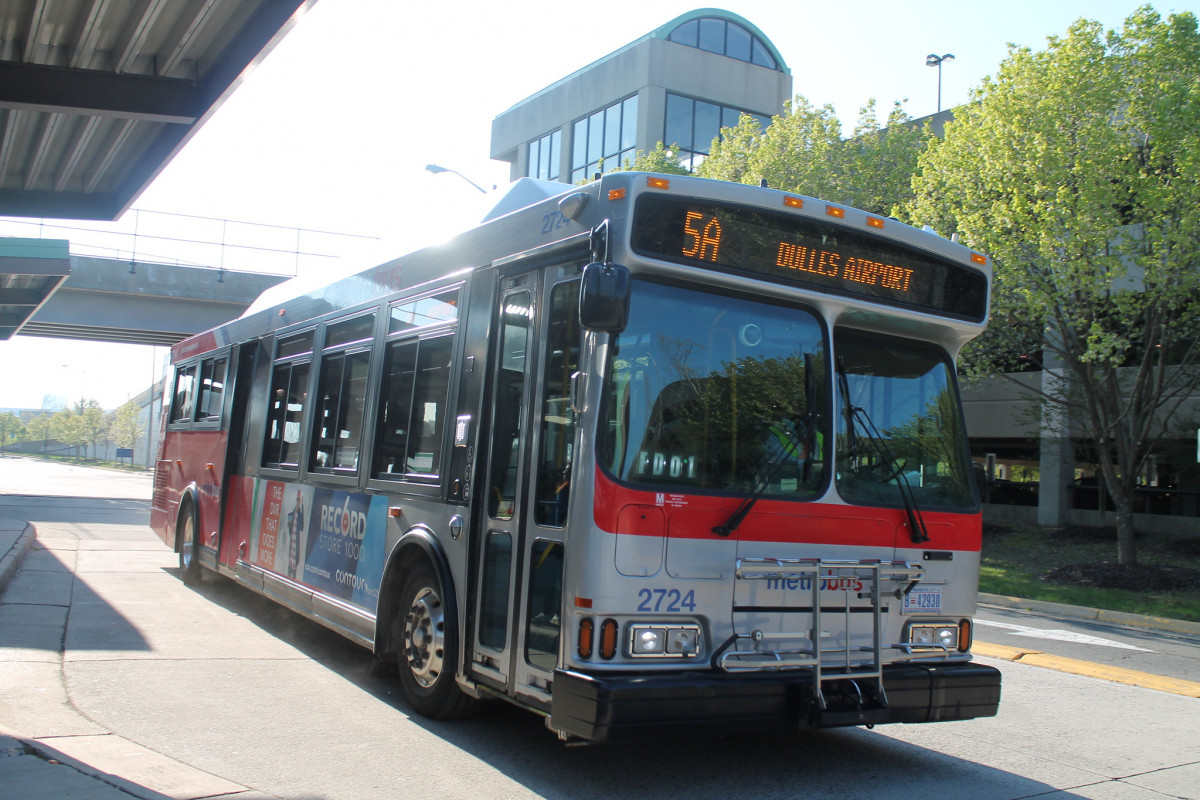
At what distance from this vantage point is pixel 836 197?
2620 cm

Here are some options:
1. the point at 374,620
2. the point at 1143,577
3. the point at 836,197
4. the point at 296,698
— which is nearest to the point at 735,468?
the point at 374,620

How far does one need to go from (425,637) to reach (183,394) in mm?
8612

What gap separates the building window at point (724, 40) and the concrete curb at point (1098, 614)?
3142 centimetres

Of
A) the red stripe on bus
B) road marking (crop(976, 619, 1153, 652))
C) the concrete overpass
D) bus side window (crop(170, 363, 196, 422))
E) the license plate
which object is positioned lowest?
road marking (crop(976, 619, 1153, 652))

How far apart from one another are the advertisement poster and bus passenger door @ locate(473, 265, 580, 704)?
1.65 m

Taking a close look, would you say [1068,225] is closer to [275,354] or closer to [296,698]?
[275,354]

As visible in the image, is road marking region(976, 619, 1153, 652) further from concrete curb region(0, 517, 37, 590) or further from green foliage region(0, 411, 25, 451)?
green foliage region(0, 411, 25, 451)

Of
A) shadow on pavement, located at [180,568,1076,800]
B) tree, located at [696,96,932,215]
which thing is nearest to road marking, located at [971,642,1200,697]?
shadow on pavement, located at [180,568,1076,800]

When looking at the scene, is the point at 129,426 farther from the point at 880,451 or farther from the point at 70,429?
the point at 880,451

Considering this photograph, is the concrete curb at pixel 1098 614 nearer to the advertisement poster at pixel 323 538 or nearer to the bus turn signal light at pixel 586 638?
the advertisement poster at pixel 323 538

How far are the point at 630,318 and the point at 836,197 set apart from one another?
2252cm

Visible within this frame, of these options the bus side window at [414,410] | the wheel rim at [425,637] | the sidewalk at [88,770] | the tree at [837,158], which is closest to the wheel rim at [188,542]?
the bus side window at [414,410]

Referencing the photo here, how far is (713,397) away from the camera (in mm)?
5109

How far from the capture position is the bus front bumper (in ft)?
14.9
